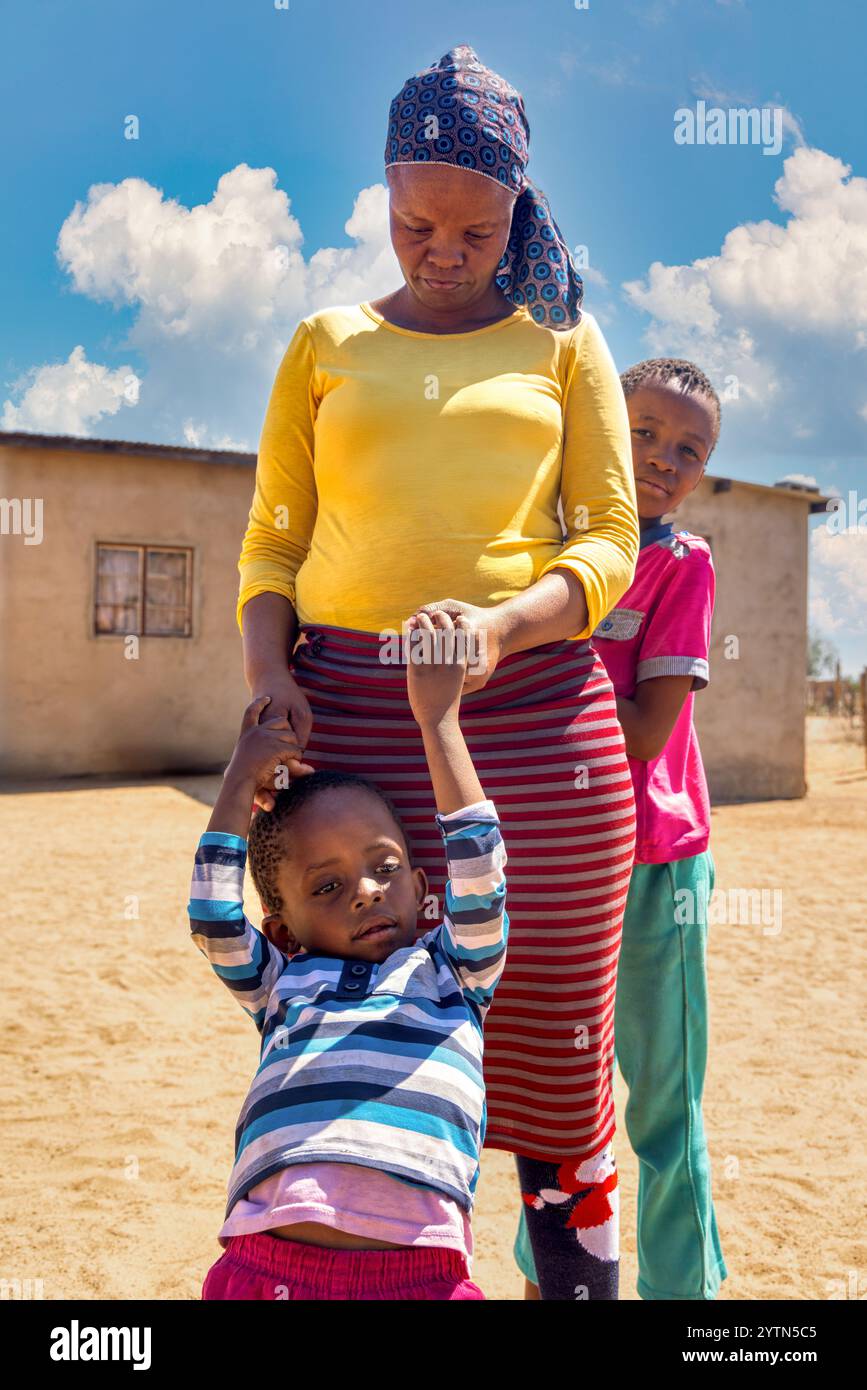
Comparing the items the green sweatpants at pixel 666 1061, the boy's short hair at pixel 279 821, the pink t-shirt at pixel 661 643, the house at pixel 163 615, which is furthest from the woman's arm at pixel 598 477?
the house at pixel 163 615

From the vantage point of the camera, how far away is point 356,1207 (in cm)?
141

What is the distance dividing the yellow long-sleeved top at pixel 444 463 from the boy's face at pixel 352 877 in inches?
11.2

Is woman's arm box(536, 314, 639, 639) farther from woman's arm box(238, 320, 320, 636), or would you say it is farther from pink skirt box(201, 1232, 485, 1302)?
pink skirt box(201, 1232, 485, 1302)

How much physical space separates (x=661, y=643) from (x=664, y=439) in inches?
17.3

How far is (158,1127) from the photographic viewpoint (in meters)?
3.69

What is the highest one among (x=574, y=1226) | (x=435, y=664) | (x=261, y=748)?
(x=435, y=664)

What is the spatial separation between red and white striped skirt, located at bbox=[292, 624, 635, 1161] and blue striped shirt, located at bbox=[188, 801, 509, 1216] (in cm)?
9

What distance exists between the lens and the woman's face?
162cm

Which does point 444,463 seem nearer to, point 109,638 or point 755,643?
point 109,638

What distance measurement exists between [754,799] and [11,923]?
10.0 m

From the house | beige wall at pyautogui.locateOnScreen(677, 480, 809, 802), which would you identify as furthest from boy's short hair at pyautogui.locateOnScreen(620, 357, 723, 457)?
beige wall at pyautogui.locateOnScreen(677, 480, 809, 802)

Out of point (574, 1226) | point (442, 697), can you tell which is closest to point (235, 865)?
point (442, 697)

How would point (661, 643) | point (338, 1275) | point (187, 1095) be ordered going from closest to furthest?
1. point (338, 1275)
2. point (661, 643)
3. point (187, 1095)
